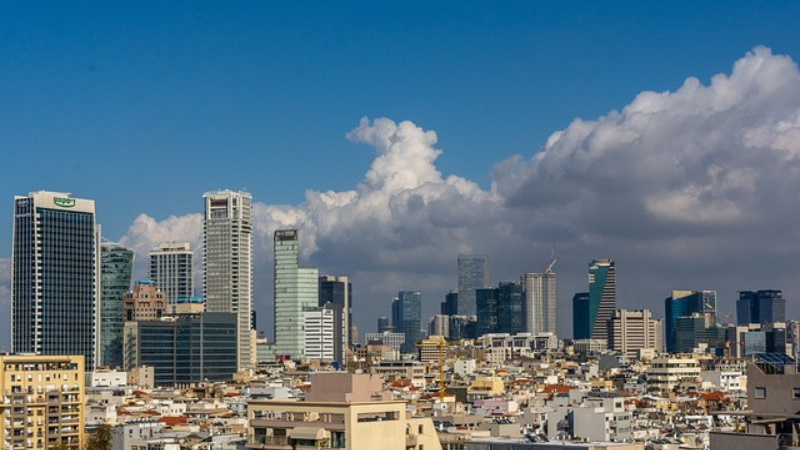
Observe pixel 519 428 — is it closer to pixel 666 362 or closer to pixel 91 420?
pixel 91 420

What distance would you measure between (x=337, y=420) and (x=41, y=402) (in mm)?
52216

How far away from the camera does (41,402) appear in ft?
340

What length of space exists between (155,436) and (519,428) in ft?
89.4

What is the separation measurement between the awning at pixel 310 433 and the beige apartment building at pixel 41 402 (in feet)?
150

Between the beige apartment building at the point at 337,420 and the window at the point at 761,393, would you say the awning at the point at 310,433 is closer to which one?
the beige apartment building at the point at 337,420

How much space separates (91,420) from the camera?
129000mm

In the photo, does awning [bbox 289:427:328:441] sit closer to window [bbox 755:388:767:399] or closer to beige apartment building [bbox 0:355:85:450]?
window [bbox 755:388:767:399]

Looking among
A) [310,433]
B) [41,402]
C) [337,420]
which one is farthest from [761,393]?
[41,402]

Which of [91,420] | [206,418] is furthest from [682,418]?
[91,420]

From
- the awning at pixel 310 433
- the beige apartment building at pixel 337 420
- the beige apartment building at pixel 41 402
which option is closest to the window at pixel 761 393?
the beige apartment building at pixel 337 420

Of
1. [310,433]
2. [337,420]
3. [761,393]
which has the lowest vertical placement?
[310,433]

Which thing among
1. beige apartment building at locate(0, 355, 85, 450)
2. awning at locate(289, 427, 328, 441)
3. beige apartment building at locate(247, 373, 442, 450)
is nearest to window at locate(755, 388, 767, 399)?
beige apartment building at locate(247, 373, 442, 450)

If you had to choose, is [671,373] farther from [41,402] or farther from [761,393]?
[761,393]

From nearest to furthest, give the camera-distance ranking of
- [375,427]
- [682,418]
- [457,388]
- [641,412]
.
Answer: [375,427] → [682,418] → [641,412] → [457,388]
